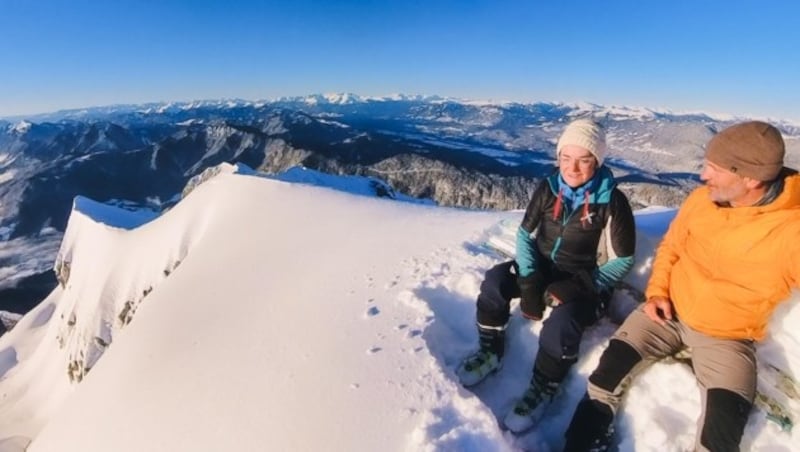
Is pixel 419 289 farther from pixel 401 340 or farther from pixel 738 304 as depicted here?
pixel 738 304

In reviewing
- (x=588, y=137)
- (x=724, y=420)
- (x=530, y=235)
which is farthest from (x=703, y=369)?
(x=588, y=137)

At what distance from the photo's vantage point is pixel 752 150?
3559 millimetres

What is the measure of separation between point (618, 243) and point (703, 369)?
4.96 feet

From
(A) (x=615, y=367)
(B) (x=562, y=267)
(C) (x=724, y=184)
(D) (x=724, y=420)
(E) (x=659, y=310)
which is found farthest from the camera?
(B) (x=562, y=267)

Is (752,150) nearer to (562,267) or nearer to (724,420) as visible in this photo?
(724,420)

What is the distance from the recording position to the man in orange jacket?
3.55 meters

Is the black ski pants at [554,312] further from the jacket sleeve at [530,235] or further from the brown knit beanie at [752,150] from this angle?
the brown knit beanie at [752,150]

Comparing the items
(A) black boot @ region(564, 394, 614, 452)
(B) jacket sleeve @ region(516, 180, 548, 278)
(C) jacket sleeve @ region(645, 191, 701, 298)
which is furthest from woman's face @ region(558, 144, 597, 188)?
(A) black boot @ region(564, 394, 614, 452)

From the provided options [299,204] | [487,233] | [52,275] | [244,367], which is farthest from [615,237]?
[52,275]

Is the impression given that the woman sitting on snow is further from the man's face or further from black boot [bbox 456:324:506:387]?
the man's face

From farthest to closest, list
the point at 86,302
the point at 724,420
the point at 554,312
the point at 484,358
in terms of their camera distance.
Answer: the point at 86,302 < the point at 484,358 < the point at 554,312 < the point at 724,420

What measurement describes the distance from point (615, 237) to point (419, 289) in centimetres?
302

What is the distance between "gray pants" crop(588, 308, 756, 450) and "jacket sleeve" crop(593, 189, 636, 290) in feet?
1.61

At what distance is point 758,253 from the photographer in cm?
371
